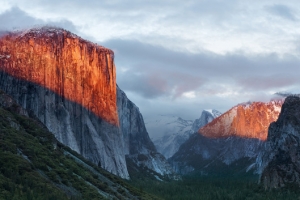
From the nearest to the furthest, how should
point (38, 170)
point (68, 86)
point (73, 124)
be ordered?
1. point (38, 170)
2. point (73, 124)
3. point (68, 86)

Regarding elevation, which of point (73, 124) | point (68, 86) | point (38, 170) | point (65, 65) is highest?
point (65, 65)

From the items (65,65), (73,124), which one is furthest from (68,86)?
(73,124)

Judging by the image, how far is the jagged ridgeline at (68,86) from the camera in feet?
517

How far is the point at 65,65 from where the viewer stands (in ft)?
563

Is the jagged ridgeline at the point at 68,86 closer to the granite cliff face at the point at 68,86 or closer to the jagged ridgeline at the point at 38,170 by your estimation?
the granite cliff face at the point at 68,86

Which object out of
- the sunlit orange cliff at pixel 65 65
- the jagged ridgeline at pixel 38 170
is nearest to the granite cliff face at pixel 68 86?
the sunlit orange cliff at pixel 65 65

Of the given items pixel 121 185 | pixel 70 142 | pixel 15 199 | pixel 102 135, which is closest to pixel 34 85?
pixel 70 142

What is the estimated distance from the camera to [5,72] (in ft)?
516

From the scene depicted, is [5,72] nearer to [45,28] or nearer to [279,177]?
[45,28]

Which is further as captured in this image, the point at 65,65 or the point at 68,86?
the point at 65,65

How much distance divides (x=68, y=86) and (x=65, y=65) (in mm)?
6966

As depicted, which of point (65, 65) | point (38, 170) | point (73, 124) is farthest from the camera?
point (65, 65)

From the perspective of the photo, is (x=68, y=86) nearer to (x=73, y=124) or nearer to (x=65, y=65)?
(x=65, y=65)

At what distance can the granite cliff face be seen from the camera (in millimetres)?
157625
